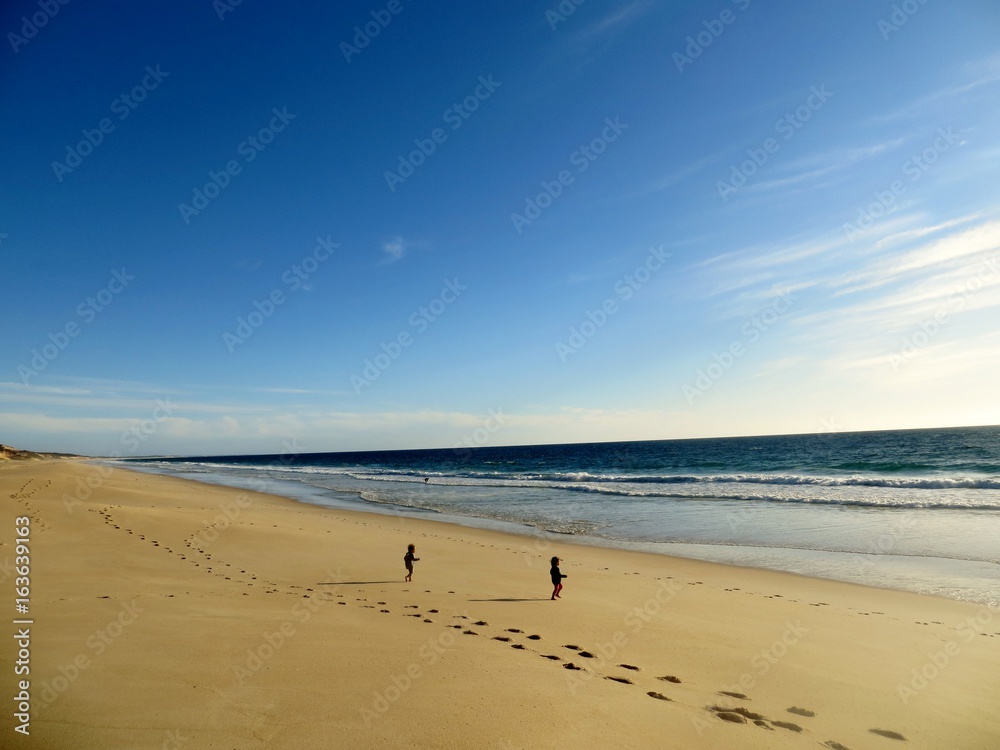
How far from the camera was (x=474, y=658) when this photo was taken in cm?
720

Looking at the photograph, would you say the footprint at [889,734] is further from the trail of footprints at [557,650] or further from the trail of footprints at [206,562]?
the trail of footprints at [206,562]

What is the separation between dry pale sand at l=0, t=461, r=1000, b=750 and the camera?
16.9 feet

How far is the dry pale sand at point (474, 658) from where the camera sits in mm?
5152

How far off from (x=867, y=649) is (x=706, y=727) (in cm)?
498

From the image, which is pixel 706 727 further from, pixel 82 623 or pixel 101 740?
pixel 82 623

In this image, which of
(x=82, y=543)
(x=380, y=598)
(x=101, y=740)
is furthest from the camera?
(x=82, y=543)

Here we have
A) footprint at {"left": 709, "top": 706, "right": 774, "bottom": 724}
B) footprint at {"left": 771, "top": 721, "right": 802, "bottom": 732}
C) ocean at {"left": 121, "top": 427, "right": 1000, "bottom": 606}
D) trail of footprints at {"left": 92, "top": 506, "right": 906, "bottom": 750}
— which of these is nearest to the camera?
footprint at {"left": 771, "top": 721, "right": 802, "bottom": 732}

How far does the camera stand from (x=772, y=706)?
6.50 m

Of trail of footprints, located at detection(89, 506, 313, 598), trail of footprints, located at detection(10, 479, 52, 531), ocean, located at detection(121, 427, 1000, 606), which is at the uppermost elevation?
trail of footprints, located at detection(10, 479, 52, 531)

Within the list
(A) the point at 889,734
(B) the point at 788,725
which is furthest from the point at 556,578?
(A) the point at 889,734

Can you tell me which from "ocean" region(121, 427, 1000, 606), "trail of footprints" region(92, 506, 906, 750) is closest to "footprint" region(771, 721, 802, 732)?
"trail of footprints" region(92, 506, 906, 750)

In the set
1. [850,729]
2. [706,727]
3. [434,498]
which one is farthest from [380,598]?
[434,498]

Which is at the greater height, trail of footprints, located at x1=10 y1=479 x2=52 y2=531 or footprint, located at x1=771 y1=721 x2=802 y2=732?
trail of footprints, located at x1=10 y1=479 x2=52 y2=531

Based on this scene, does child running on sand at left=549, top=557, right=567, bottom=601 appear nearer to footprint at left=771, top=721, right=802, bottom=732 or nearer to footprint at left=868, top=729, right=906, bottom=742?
footprint at left=771, top=721, right=802, bottom=732
